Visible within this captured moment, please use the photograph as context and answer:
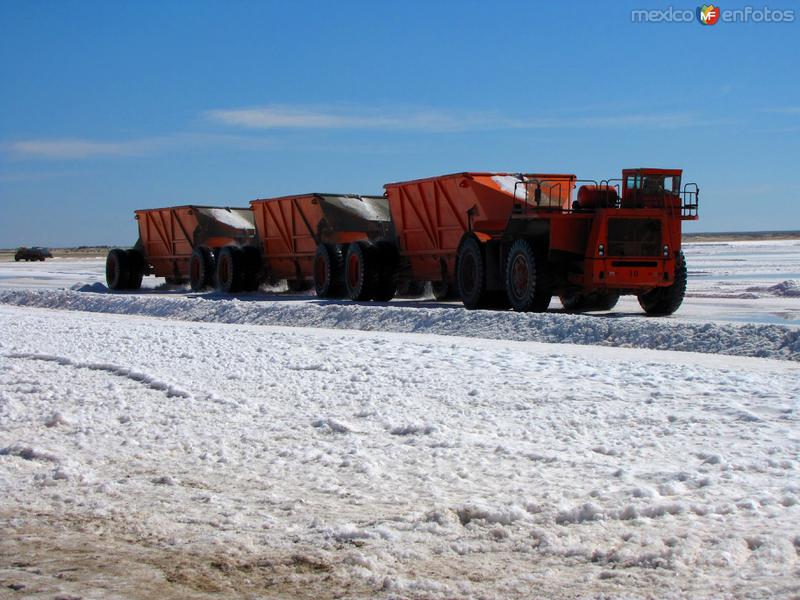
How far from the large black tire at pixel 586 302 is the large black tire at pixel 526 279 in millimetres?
1411

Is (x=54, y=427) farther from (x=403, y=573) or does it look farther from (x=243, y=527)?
(x=403, y=573)

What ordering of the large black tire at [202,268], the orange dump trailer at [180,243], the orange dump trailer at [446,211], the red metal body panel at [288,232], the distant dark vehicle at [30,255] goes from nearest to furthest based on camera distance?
1. the orange dump trailer at [446,211]
2. the red metal body panel at [288,232]
3. the large black tire at [202,268]
4. the orange dump trailer at [180,243]
5. the distant dark vehicle at [30,255]

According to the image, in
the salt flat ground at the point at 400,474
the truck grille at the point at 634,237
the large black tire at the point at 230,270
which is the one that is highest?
the truck grille at the point at 634,237

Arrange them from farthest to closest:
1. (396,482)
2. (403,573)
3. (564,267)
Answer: (564,267)
(396,482)
(403,573)

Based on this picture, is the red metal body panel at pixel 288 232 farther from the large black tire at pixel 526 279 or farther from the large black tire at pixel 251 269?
the large black tire at pixel 526 279

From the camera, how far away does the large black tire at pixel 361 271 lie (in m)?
20.8

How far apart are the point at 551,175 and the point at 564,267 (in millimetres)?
2006

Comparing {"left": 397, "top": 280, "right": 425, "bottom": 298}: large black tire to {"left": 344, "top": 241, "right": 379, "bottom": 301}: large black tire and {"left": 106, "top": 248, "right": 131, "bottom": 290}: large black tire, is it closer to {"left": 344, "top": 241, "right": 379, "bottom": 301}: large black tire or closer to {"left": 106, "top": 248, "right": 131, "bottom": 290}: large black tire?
{"left": 344, "top": 241, "right": 379, "bottom": 301}: large black tire

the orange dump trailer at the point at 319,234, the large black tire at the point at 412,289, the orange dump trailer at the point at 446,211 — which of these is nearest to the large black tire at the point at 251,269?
the orange dump trailer at the point at 319,234

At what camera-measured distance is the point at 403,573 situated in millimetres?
4496

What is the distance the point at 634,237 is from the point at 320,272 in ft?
27.1

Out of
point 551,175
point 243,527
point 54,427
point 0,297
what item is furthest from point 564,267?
point 0,297

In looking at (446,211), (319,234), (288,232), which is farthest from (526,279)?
(288,232)

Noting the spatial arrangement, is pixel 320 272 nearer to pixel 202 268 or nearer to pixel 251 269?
pixel 251 269
